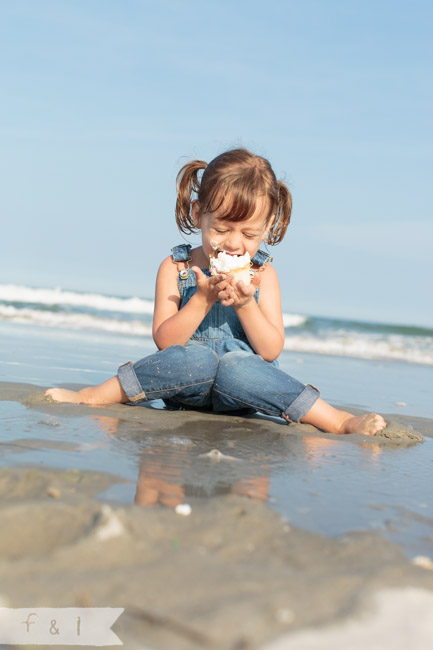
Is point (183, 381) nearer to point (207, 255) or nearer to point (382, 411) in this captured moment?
point (207, 255)

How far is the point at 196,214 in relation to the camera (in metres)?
3.61

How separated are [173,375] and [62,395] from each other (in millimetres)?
548

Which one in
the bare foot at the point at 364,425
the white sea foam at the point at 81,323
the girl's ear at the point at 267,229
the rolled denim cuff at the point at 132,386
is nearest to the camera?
the bare foot at the point at 364,425

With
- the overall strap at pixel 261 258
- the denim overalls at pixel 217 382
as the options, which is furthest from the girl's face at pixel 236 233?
the denim overalls at pixel 217 382

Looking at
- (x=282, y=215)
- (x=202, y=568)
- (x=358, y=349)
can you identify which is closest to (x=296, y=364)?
(x=282, y=215)

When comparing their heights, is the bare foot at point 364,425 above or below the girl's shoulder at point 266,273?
below

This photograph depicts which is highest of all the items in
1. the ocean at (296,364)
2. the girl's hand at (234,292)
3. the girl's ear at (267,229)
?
the girl's ear at (267,229)

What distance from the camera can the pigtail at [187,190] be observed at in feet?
12.2

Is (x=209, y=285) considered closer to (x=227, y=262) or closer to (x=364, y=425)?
(x=227, y=262)

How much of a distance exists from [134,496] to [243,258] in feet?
5.94

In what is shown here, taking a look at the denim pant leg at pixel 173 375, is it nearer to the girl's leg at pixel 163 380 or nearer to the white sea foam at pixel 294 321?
the girl's leg at pixel 163 380

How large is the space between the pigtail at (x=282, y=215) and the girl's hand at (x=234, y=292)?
0.72 meters

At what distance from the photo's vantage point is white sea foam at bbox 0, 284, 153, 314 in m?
22.0

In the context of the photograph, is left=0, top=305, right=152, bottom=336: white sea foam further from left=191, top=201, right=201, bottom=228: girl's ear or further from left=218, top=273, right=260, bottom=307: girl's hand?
left=218, top=273, right=260, bottom=307: girl's hand
